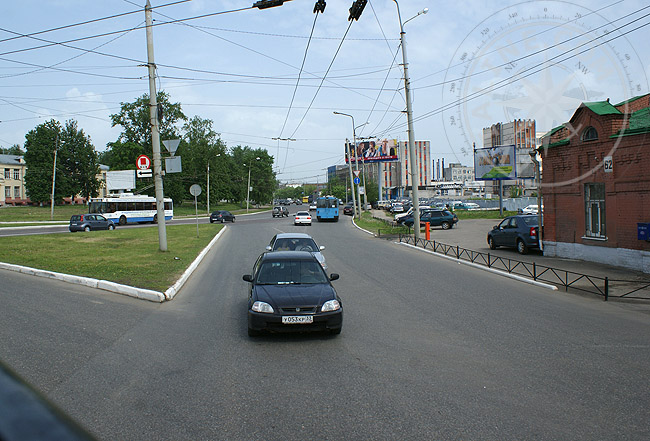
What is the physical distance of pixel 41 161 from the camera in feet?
229

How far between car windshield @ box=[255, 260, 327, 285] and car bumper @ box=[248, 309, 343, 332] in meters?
1.22

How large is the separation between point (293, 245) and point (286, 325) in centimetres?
652

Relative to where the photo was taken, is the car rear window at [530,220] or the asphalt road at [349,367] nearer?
the asphalt road at [349,367]

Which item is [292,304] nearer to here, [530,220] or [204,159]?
[530,220]

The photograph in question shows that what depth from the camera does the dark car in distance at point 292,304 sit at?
7574 millimetres

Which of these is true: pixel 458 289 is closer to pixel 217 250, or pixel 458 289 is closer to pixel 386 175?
pixel 217 250

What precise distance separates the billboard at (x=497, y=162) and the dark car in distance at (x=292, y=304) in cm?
4585

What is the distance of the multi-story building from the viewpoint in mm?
77062

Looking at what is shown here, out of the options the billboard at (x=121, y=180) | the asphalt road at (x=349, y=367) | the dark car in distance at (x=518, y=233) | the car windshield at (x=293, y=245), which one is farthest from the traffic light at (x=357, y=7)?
the billboard at (x=121, y=180)

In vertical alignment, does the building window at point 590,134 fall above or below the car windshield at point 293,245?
above

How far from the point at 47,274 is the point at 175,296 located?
5102mm

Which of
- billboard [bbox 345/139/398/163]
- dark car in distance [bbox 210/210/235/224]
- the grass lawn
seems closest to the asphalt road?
the grass lawn

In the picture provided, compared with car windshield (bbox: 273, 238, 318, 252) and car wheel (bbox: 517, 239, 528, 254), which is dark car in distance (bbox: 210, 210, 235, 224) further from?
car windshield (bbox: 273, 238, 318, 252)

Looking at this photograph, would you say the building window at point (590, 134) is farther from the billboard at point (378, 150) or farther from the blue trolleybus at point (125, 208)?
the billboard at point (378, 150)
